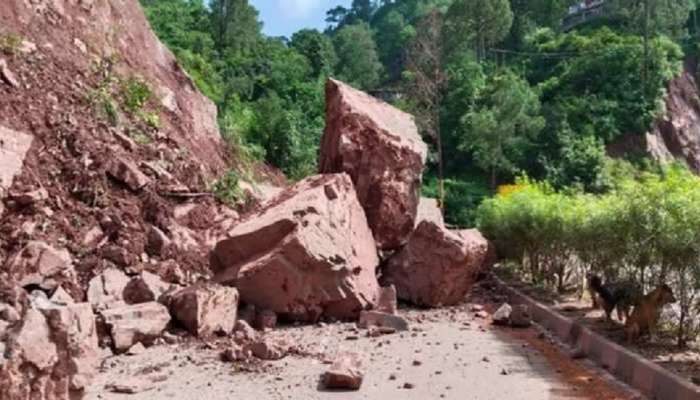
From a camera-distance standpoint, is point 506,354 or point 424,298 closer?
point 506,354

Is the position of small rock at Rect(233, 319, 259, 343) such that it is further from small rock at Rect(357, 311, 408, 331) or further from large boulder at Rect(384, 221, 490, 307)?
large boulder at Rect(384, 221, 490, 307)

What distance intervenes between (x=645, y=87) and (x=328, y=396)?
119 ft

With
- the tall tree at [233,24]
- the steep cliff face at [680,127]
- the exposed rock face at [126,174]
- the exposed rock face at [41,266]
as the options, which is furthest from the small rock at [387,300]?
the steep cliff face at [680,127]

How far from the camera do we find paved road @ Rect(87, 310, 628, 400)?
790 centimetres

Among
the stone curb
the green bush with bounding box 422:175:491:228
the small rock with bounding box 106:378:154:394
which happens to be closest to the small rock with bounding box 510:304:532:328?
the stone curb

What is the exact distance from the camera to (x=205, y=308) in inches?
432

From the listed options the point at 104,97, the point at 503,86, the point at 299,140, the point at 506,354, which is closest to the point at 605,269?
the point at 506,354

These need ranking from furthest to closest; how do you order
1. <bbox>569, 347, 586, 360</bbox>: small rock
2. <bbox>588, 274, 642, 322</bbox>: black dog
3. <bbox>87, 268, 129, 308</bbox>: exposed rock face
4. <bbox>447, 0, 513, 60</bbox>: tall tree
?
<bbox>447, 0, 513, 60</bbox>: tall tree < <bbox>87, 268, 129, 308</bbox>: exposed rock face < <bbox>569, 347, 586, 360</bbox>: small rock < <bbox>588, 274, 642, 322</bbox>: black dog

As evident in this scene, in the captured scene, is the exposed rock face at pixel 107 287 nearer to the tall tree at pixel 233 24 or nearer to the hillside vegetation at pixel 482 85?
the hillside vegetation at pixel 482 85

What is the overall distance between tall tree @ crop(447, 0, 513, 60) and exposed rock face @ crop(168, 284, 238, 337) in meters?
34.5

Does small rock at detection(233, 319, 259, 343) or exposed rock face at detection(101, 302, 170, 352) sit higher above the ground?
exposed rock face at detection(101, 302, 170, 352)

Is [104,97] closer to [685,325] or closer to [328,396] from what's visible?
[328,396]

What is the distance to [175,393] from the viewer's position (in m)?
7.98

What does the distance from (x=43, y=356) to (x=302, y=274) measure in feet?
22.4
